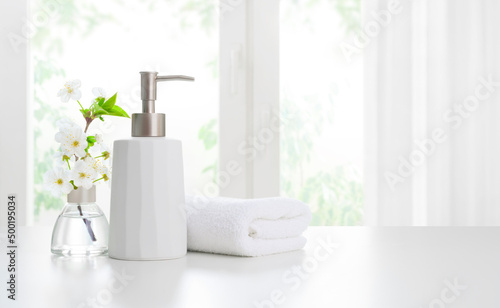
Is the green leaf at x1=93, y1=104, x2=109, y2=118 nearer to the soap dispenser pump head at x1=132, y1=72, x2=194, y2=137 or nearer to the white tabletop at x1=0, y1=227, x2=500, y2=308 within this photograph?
the soap dispenser pump head at x1=132, y1=72, x2=194, y2=137

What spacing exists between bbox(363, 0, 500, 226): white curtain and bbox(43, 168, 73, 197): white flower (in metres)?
1.80

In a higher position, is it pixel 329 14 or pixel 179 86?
pixel 329 14

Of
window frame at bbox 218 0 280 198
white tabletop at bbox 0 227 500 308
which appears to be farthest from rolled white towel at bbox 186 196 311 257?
window frame at bbox 218 0 280 198

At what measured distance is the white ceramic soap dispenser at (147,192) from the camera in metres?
0.74

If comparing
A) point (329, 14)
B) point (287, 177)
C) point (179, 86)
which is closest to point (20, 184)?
point (179, 86)

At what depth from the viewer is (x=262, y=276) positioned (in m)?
0.66

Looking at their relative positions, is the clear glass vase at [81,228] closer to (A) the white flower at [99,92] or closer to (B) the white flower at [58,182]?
(B) the white flower at [58,182]

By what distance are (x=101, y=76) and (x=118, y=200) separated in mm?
1870

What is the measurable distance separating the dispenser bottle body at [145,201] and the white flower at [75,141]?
0.04 meters

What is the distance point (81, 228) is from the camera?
77 centimetres

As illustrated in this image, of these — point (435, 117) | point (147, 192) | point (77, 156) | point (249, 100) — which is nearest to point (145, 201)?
point (147, 192)

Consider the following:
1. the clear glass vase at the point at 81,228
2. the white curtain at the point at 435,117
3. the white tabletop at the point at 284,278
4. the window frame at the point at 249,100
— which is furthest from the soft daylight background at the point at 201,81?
the clear glass vase at the point at 81,228

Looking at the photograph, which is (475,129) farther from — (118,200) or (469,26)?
(118,200)

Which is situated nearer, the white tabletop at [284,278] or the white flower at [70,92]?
the white tabletop at [284,278]
